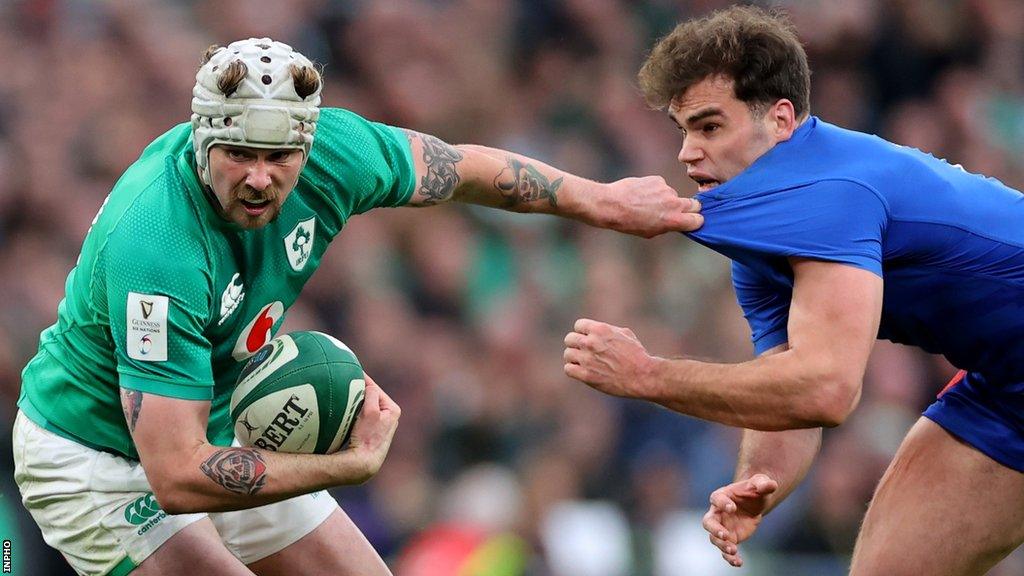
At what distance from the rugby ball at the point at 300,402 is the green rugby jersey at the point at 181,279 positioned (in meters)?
0.18

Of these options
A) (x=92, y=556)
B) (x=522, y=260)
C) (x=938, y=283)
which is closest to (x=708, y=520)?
(x=938, y=283)

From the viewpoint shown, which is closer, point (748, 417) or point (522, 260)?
point (748, 417)

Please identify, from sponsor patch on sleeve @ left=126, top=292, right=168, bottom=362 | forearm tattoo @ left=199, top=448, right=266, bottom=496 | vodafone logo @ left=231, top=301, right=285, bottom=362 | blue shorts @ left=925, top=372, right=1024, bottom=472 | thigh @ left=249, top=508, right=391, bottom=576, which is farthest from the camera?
thigh @ left=249, top=508, right=391, bottom=576

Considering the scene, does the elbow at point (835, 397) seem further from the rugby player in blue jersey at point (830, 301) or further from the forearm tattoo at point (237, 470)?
the forearm tattoo at point (237, 470)

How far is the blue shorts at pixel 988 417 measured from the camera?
5586 mm

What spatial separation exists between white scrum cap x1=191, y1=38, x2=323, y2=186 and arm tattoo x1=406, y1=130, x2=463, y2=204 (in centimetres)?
79

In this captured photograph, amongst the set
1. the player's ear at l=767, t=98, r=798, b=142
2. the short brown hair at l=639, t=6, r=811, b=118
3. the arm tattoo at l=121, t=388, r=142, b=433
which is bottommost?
the arm tattoo at l=121, t=388, r=142, b=433

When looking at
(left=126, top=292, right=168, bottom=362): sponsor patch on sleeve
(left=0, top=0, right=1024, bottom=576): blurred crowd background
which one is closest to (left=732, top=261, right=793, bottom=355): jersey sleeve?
(left=126, top=292, right=168, bottom=362): sponsor patch on sleeve

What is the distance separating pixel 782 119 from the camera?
17.7 ft

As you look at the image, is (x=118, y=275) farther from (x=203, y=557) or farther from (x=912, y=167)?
(x=912, y=167)

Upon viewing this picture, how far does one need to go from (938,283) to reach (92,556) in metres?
3.22

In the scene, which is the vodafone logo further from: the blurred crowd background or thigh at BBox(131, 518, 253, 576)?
the blurred crowd background

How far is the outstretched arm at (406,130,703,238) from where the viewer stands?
5.68 meters

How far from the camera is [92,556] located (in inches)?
208
